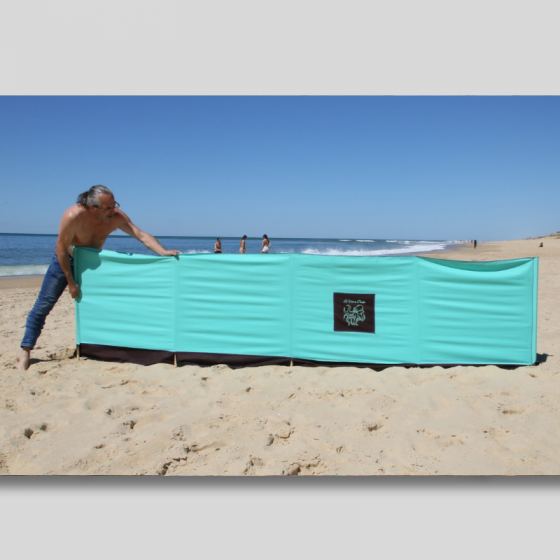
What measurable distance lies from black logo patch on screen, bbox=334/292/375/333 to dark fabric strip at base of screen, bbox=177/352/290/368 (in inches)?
28.7

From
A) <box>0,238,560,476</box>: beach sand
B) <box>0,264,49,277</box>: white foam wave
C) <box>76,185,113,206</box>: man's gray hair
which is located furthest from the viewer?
<box>0,264,49,277</box>: white foam wave

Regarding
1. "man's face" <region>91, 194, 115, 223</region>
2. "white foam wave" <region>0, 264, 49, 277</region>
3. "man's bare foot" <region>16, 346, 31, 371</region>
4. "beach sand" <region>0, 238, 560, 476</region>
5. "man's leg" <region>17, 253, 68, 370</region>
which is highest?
"man's face" <region>91, 194, 115, 223</region>

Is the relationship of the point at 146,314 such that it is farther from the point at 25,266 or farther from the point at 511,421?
the point at 25,266

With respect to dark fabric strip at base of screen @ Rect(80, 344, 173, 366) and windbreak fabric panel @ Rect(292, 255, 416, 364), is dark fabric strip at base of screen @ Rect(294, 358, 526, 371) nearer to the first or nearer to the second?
windbreak fabric panel @ Rect(292, 255, 416, 364)

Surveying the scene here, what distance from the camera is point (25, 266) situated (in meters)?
20.1

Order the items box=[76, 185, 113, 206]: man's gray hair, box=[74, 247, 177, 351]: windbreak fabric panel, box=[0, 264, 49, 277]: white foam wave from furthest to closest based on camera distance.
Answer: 1. box=[0, 264, 49, 277]: white foam wave
2. box=[74, 247, 177, 351]: windbreak fabric panel
3. box=[76, 185, 113, 206]: man's gray hair

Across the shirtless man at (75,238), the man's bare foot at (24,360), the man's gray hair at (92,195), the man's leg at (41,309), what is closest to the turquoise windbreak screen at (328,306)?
the shirtless man at (75,238)

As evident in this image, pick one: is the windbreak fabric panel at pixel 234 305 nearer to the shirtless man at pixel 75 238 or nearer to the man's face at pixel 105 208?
the shirtless man at pixel 75 238

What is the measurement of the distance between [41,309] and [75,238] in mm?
852

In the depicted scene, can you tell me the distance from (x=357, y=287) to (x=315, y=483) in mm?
2295

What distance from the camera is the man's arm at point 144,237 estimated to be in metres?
4.51

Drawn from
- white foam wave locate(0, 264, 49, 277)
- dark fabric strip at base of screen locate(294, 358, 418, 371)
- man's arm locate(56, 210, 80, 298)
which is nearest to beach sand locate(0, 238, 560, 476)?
dark fabric strip at base of screen locate(294, 358, 418, 371)

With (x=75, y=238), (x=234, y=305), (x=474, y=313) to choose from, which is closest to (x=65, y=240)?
(x=75, y=238)

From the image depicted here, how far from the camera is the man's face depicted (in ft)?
14.2
